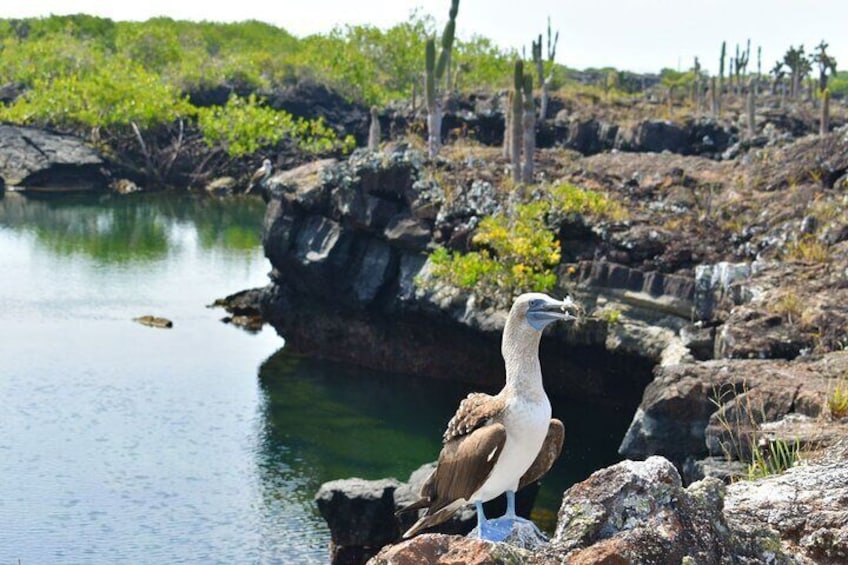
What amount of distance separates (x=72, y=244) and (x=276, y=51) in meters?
75.5

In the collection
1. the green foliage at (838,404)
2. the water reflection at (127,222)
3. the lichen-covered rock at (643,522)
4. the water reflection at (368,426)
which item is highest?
the lichen-covered rock at (643,522)

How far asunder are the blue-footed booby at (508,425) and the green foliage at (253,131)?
72.6m

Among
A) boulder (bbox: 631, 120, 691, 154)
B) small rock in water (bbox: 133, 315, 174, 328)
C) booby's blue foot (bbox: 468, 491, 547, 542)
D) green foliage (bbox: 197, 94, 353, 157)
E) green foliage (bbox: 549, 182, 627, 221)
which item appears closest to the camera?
booby's blue foot (bbox: 468, 491, 547, 542)

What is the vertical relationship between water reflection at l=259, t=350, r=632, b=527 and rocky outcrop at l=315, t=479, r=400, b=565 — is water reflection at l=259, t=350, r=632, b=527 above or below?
below

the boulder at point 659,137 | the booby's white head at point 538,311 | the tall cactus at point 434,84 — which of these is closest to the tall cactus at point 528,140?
the tall cactus at point 434,84

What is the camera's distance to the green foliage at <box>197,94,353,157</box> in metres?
82.0

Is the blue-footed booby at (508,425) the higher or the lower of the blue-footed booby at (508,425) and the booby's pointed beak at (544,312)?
the lower

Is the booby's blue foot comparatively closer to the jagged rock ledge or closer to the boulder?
the jagged rock ledge

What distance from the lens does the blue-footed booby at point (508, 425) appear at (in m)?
8.02

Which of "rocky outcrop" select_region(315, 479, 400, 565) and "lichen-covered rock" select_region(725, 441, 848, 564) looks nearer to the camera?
"lichen-covered rock" select_region(725, 441, 848, 564)

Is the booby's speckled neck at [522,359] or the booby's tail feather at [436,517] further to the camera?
the booby's tail feather at [436,517]

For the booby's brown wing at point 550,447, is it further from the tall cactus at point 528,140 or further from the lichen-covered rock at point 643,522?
the tall cactus at point 528,140

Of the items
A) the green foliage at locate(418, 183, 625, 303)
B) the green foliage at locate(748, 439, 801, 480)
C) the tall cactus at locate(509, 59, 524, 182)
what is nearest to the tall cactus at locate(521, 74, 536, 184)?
the tall cactus at locate(509, 59, 524, 182)

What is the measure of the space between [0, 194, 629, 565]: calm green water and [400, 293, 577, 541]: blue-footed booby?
10.6m
